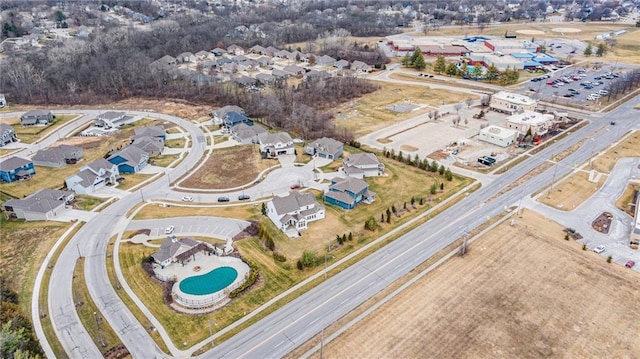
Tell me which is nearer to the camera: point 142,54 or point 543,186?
point 543,186

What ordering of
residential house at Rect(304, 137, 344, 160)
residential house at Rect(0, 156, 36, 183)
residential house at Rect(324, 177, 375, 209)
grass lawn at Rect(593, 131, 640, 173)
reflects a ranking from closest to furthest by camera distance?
1. residential house at Rect(324, 177, 375, 209)
2. residential house at Rect(0, 156, 36, 183)
3. grass lawn at Rect(593, 131, 640, 173)
4. residential house at Rect(304, 137, 344, 160)

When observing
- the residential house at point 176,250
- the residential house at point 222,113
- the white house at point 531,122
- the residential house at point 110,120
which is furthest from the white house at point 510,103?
the residential house at point 110,120

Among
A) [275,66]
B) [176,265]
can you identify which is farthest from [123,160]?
[275,66]

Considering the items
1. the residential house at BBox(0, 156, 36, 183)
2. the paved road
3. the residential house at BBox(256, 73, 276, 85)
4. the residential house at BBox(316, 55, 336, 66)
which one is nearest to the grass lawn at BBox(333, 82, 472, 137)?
the residential house at BBox(316, 55, 336, 66)

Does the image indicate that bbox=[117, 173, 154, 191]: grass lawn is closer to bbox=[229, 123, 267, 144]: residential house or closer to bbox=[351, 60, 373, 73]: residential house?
bbox=[229, 123, 267, 144]: residential house

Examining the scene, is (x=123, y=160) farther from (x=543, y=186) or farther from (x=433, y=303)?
(x=543, y=186)

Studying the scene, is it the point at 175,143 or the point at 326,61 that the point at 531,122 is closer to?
the point at 175,143
